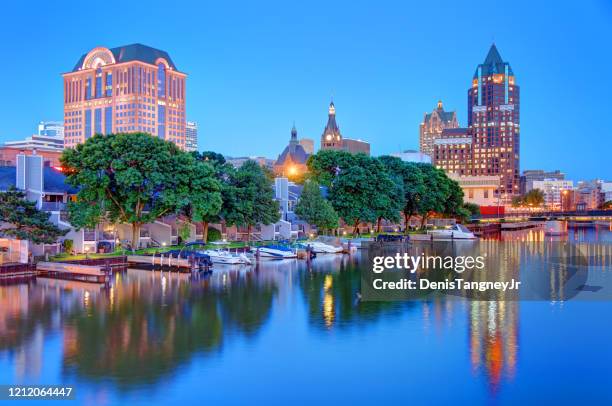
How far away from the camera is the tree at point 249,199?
236ft

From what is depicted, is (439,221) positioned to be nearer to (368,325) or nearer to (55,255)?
(55,255)

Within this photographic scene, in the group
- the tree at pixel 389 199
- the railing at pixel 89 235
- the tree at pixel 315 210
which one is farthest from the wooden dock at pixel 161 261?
the tree at pixel 389 199

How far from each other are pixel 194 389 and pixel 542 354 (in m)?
16.0

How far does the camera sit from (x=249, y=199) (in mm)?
74188

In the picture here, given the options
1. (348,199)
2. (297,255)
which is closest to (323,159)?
(348,199)

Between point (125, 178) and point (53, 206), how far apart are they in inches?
301

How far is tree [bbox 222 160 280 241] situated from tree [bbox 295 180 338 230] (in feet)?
23.3

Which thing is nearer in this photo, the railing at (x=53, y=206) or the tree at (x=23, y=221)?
the tree at (x=23, y=221)

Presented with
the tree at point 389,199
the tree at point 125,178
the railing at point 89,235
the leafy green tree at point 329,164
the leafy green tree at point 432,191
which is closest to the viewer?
the tree at point 125,178

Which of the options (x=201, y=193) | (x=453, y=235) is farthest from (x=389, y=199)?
(x=201, y=193)

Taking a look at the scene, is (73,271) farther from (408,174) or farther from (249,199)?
(408,174)

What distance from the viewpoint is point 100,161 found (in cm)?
5731

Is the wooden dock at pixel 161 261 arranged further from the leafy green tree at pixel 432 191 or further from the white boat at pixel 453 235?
the leafy green tree at pixel 432 191

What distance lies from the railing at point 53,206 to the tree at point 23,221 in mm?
6979
